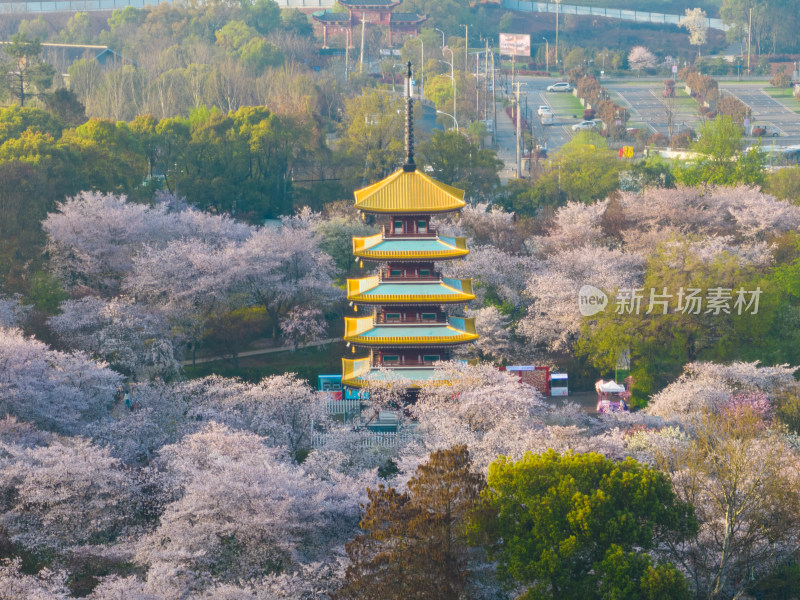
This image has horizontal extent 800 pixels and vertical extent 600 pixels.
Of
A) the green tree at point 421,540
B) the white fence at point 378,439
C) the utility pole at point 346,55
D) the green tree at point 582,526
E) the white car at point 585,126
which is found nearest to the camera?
the green tree at point 582,526

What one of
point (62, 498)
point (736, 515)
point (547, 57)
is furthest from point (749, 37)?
point (62, 498)

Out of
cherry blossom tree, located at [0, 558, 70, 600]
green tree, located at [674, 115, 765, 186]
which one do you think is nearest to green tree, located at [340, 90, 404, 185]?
green tree, located at [674, 115, 765, 186]

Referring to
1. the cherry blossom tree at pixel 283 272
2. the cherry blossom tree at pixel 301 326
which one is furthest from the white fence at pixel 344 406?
the cherry blossom tree at pixel 283 272

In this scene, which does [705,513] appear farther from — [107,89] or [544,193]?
[107,89]

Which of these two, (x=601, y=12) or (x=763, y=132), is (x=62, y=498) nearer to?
(x=763, y=132)

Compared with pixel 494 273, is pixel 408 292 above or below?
above

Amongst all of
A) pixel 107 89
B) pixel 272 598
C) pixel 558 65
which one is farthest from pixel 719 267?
pixel 558 65

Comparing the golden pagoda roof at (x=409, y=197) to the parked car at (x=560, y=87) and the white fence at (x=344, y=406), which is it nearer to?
the white fence at (x=344, y=406)
